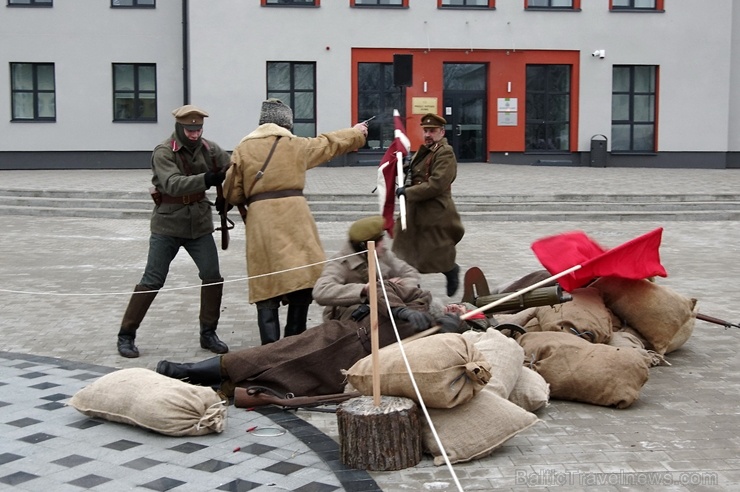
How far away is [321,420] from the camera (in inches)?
229

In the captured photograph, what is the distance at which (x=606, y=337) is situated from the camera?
6945 millimetres

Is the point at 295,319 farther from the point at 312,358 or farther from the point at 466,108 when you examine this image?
the point at 466,108

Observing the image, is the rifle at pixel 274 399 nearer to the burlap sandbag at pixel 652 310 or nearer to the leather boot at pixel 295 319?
the leather boot at pixel 295 319

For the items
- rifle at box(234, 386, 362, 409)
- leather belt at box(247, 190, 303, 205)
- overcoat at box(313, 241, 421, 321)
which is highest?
leather belt at box(247, 190, 303, 205)

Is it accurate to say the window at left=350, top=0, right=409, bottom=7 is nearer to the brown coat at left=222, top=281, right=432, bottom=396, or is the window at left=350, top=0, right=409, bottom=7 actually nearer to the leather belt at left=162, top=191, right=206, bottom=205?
the leather belt at left=162, top=191, right=206, bottom=205

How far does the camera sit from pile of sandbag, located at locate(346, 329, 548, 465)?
5098 mm

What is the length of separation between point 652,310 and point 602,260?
20.2 inches

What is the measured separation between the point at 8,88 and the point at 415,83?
11.1 metres

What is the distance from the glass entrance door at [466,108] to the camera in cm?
2795

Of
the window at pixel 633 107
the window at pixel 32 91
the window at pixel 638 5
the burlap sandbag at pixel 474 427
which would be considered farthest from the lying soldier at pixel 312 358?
the window at pixel 638 5

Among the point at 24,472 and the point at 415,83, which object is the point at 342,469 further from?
the point at 415,83

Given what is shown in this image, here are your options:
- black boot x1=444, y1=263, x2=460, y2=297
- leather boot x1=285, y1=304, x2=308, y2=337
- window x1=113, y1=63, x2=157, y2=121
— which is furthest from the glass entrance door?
leather boot x1=285, y1=304, x2=308, y2=337

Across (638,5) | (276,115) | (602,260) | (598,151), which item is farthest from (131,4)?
(602,260)

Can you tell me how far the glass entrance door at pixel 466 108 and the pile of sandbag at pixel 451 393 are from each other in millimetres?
22820
